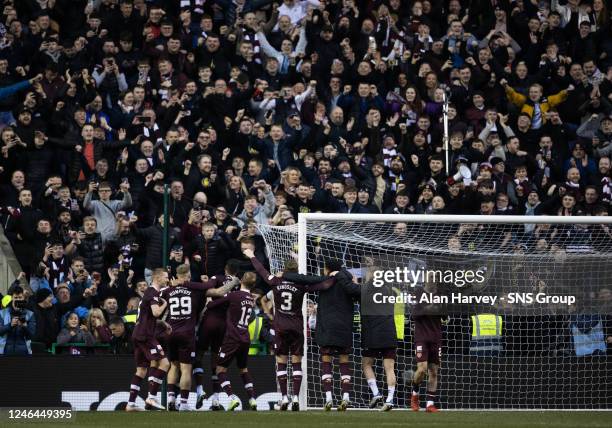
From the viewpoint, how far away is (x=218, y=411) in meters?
16.3

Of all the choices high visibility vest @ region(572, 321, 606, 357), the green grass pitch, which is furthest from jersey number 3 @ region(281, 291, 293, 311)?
high visibility vest @ region(572, 321, 606, 357)

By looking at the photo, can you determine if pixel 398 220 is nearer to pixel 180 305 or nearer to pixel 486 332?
pixel 486 332

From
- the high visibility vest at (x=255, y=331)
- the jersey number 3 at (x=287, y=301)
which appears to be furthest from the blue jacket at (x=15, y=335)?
the jersey number 3 at (x=287, y=301)

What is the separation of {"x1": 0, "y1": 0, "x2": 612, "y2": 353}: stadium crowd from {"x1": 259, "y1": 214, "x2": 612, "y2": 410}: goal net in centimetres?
178

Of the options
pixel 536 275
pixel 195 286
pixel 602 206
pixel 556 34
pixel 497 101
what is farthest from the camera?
pixel 556 34

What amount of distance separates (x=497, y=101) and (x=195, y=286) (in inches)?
337

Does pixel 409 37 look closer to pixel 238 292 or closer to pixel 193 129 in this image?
pixel 193 129

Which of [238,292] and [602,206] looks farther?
[602,206]

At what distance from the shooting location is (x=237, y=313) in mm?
16469

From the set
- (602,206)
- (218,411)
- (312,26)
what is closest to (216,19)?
(312,26)

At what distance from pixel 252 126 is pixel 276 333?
5128 millimetres

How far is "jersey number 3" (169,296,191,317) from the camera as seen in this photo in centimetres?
1619

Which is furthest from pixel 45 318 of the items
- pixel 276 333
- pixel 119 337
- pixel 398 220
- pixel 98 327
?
pixel 398 220

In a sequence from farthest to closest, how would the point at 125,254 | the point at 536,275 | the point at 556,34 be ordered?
the point at 556,34 < the point at 125,254 < the point at 536,275
